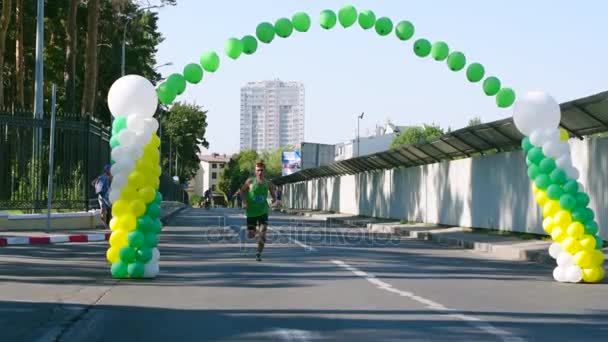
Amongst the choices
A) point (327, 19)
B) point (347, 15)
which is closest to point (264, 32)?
point (327, 19)

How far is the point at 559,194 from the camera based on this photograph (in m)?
14.8

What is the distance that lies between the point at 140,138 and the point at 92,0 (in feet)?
89.1

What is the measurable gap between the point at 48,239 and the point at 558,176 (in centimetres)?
1271

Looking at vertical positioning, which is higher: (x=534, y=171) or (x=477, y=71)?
(x=477, y=71)

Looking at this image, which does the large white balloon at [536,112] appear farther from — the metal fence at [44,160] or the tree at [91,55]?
the tree at [91,55]

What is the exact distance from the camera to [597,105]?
761 inches

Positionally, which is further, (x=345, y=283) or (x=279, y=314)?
(x=345, y=283)

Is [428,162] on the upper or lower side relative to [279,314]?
upper

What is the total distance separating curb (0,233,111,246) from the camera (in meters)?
21.9

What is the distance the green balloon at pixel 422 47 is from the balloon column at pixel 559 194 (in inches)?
221

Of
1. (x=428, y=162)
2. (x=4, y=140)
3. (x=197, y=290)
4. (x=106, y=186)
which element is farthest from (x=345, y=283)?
(x=428, y=162)

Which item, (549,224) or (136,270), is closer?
(136,270)

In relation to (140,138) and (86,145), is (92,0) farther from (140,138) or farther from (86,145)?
(140,138)

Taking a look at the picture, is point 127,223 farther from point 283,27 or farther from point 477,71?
point 477,71
